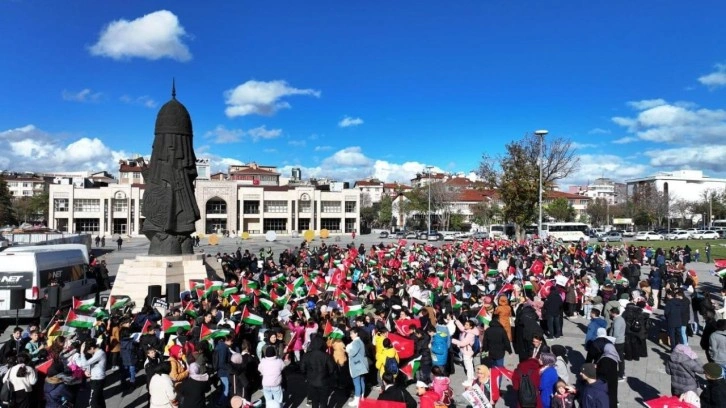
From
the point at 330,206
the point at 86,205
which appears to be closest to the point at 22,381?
the point at 86,205

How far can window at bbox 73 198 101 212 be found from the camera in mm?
75000

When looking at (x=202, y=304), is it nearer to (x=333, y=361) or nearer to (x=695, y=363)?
(x=333, y=361)

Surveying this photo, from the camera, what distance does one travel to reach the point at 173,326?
32.6ft

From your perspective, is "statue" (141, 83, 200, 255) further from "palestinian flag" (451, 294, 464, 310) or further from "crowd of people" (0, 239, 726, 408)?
"palestinian flag" (451, 294, 464, 310)

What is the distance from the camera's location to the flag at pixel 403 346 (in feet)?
29.3

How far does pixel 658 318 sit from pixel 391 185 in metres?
138

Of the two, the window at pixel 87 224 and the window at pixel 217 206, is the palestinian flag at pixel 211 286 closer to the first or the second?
the window at pixel 217 206

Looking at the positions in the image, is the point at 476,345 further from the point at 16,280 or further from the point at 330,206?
the point at 330,206

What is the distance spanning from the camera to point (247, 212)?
8175 centimetres

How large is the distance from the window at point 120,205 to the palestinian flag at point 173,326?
73.4 m

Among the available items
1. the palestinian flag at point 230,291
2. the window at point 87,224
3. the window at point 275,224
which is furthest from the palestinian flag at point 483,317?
the window at point 87,224

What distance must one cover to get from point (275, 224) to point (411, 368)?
76.2m

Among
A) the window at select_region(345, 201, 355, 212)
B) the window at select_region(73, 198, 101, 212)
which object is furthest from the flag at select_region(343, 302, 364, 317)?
the window at select_region(73, 198, 101, 212)

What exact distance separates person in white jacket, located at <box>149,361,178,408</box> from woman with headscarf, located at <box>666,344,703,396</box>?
7048 millimetres
